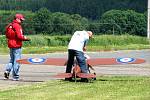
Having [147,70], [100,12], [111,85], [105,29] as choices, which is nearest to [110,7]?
[100,12]

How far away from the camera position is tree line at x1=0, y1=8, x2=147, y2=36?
182ft

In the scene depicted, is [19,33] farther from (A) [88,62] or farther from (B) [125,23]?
(B) [125,23]

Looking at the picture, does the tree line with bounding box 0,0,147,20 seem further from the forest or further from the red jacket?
the red jacket

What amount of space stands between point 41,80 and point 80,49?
5.83 ft

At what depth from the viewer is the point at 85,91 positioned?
13430mm

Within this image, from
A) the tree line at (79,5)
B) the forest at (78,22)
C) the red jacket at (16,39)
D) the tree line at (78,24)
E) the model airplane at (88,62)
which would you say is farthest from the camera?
the tree line at (79,5)

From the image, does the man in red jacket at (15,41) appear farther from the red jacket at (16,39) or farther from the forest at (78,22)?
the forest at (78,22)

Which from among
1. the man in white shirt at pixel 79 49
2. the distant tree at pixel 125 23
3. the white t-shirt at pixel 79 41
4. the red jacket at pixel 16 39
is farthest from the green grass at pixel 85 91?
the distant tree at pixel 125 23

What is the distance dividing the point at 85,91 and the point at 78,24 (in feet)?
144

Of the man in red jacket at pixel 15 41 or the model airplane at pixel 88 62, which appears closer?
the model airplane at pixel 88 62

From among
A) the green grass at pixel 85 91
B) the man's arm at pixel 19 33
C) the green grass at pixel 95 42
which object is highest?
the man's arm at pixel 19 33

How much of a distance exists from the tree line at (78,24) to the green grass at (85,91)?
3825 cm

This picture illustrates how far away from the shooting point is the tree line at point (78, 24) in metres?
55.6

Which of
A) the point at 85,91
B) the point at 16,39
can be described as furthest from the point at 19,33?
the point at 85,91
